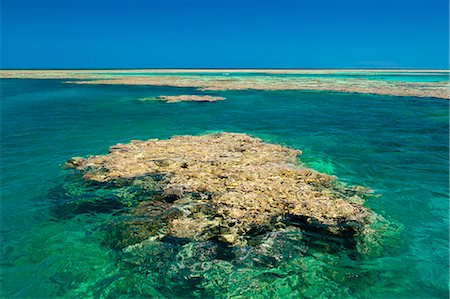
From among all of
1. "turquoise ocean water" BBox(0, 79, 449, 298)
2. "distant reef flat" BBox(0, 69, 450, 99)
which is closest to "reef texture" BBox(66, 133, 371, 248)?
"turquoise ocean water" BBox(0, 79, 449, 298)

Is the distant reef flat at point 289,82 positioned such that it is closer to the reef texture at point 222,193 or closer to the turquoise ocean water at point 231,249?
the turquoise ocean water at point 231,249

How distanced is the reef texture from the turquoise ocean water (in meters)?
0.80

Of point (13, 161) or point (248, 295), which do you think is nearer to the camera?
point (248, 295)

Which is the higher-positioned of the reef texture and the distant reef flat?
the distant reef flat

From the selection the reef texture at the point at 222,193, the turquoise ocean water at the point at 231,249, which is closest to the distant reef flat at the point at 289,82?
the turquoise ocean water at the point at 231,249

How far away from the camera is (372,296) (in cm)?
731

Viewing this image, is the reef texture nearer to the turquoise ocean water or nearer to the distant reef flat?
the turquoise ocean water

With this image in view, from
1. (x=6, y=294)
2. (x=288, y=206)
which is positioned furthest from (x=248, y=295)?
(x=6, y=294)

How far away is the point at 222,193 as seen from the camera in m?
11.6

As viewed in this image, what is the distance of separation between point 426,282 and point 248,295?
4.35 meters

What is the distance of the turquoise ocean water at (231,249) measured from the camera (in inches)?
298

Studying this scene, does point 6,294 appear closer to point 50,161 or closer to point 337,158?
point 50,161

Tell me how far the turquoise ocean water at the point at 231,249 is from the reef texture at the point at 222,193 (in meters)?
0.80

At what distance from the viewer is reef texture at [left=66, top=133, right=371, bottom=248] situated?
972cm
